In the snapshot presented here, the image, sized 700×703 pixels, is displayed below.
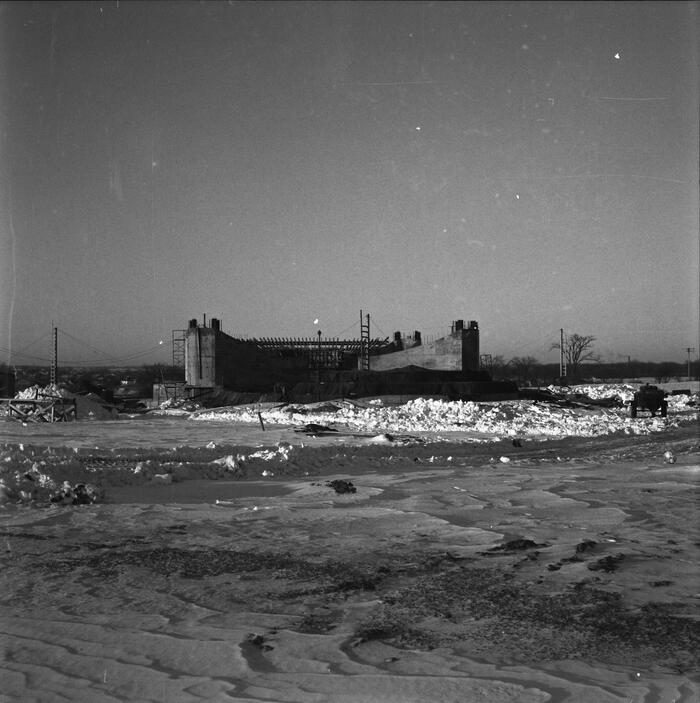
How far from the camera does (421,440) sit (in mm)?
17500

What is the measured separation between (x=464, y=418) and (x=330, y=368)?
21530 millimetres

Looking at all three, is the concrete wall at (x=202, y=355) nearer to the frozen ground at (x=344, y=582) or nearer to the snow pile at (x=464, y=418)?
the snow pile at (x=464, y=418)

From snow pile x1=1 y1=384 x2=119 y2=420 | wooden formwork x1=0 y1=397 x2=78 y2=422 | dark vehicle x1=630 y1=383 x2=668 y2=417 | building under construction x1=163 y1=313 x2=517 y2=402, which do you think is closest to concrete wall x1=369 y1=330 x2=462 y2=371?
building under construction x1=163 y1=313 x2=517 y2=402

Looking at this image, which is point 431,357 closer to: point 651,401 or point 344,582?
point 651,401

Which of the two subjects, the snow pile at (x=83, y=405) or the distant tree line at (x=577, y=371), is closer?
the snow pile at (x=83, y=405)

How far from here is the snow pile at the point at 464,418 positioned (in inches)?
843

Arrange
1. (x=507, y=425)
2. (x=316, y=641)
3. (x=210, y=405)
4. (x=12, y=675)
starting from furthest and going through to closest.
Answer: (x=210, y=405) → (x=507, y=425) → (x=316, y=641) → (x=12, y=675)

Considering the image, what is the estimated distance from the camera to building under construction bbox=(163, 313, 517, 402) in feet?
110

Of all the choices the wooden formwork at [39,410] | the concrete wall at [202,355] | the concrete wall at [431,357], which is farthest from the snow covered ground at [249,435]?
the concrete wall at [431,357]

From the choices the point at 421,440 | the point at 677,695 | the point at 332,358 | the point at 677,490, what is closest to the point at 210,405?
the point at 332,358

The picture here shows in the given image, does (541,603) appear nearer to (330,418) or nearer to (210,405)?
(330,418)

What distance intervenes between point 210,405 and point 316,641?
2939 cm

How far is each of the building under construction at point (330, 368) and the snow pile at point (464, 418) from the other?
167 inches

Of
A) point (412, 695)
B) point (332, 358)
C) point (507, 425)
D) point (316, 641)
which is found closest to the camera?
point (412, 695)
